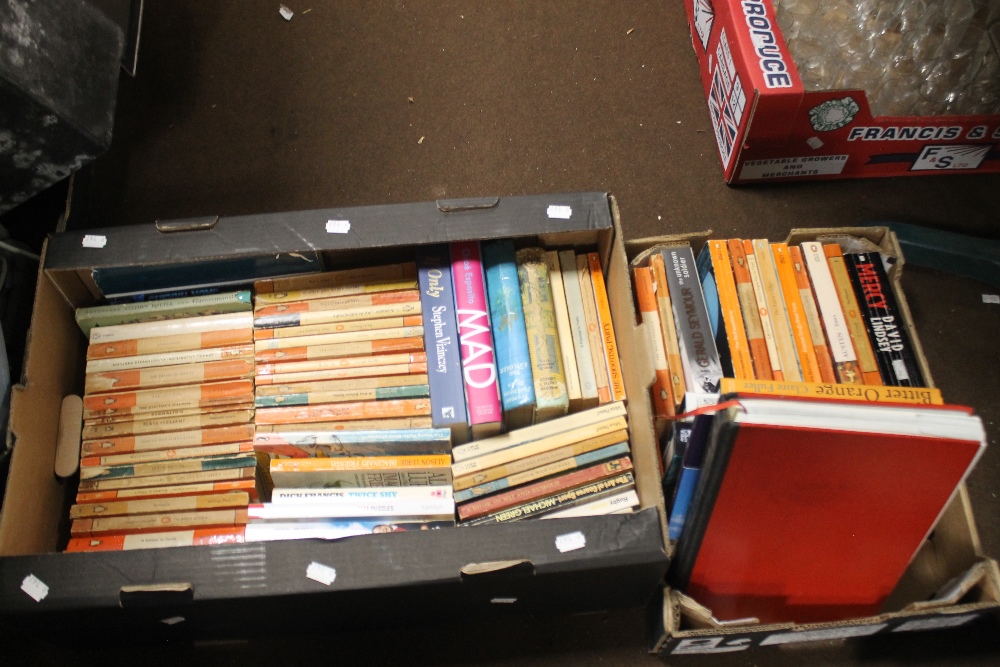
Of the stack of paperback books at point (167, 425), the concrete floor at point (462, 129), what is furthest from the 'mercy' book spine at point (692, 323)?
the stack of paperback books at point (167, 425)

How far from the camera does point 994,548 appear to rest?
159cm

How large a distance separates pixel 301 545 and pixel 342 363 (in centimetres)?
34

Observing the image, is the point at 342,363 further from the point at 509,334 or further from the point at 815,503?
the point at 815,503

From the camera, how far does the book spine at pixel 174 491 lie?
1.34 metres

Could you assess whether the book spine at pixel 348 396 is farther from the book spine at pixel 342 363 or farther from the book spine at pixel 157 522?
the book spine at pixel 157 522

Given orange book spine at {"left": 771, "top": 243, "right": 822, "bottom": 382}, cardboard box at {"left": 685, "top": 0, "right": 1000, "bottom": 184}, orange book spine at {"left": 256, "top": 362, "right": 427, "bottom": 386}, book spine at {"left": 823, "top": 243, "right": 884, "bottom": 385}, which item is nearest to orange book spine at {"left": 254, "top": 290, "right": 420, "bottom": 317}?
orange book spine at {"left": 256, "top": 362, "right": 427, "bottom": 386}

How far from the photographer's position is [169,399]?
54.2 inches

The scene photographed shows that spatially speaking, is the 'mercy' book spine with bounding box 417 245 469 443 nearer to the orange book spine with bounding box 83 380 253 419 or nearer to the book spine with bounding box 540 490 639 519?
the book spine with bounding box 540 490 639 519

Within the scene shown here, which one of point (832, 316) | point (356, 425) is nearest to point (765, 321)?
point (832, 316)

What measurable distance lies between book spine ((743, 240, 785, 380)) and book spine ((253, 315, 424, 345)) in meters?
0.61

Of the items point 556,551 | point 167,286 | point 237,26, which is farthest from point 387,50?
point 556,551

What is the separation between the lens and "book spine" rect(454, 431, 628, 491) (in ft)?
4.39

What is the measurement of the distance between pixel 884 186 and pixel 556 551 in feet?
4.44

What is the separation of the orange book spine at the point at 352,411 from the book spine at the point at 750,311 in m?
0.59
